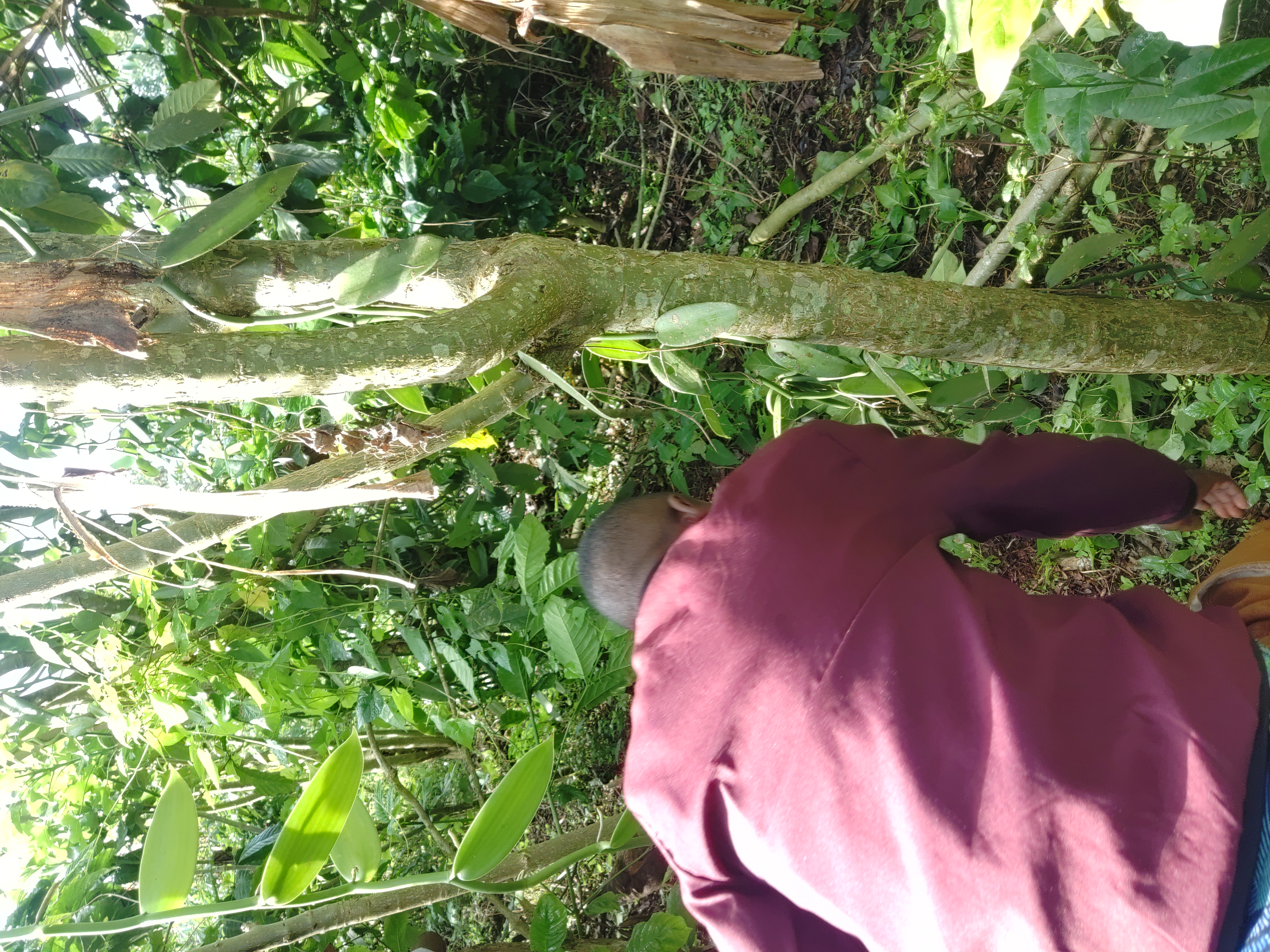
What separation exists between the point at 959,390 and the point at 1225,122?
0.54 meters

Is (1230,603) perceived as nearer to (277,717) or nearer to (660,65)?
(660,65)

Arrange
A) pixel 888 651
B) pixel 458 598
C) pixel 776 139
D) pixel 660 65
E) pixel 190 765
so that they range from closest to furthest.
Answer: pixel 888 651
pixel 660 65
pixel 190 765
pixel 458 598
pixel 776 139

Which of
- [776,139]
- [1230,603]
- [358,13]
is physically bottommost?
[1230,603]

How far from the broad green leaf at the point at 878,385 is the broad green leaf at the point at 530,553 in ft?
2.39

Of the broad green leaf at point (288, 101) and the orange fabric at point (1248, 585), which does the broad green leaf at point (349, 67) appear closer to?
the broad green leaf at point (288, 101)

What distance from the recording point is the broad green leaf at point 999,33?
0.60 meters

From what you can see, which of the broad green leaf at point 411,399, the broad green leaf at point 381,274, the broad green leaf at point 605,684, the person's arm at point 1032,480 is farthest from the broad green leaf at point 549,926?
the broad green leaf at point 381,274

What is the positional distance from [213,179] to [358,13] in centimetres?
64

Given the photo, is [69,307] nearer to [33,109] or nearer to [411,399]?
[33,109]

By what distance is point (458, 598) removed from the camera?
192cm

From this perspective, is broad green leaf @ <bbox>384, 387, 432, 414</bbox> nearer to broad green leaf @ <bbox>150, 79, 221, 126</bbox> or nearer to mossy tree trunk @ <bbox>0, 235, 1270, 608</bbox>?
mossy tree trunk @ <bbox>0, 235, 1270, 608</bbox>

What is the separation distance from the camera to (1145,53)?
1.02 m

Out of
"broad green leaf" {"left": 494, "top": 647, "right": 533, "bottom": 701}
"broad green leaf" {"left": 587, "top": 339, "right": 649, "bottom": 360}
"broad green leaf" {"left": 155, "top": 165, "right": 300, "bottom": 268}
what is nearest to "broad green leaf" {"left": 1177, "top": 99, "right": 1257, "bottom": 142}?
"broad green leaf" {"left": 587, "top": 339, "right": 649, "bottom": 360}

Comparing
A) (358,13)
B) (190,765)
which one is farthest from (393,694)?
(358,13)
